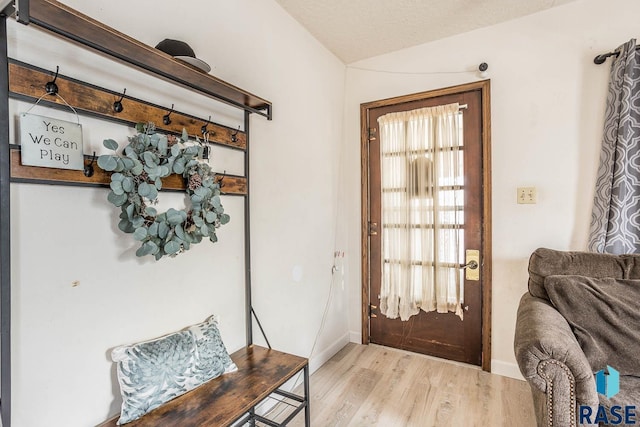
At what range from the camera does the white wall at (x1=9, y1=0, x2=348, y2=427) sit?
0.98 meters

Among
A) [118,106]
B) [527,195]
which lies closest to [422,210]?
[527,195]

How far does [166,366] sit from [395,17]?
2.41 metres

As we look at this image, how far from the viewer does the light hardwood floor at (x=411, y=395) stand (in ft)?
6.03

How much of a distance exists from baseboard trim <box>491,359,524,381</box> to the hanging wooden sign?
2.73 m

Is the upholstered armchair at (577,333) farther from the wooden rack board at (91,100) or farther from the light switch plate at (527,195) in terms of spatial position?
the wooden rack board at (91,100)

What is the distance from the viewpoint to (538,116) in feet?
7.20

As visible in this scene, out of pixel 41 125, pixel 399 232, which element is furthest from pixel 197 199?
pixel 399 232

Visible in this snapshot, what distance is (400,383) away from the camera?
221 centimetres

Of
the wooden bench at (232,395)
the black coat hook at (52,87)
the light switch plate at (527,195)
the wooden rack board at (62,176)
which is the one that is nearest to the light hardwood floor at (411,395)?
the wooden bench at (232,395)

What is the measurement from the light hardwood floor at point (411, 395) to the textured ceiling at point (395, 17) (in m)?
2.51

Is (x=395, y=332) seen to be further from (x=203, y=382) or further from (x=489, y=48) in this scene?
(x=489, y=48)

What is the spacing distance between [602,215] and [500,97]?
39.7 inches

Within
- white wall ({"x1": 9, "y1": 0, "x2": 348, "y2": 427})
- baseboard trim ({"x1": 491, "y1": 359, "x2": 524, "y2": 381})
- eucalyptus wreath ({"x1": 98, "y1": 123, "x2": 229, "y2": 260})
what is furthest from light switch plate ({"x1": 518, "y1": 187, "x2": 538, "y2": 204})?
eucalyptus wreath ({"x1": 98, "y1": 123, "x2": 229, "y2": 260})

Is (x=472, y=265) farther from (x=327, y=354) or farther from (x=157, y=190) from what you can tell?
(x=157, y=190)
